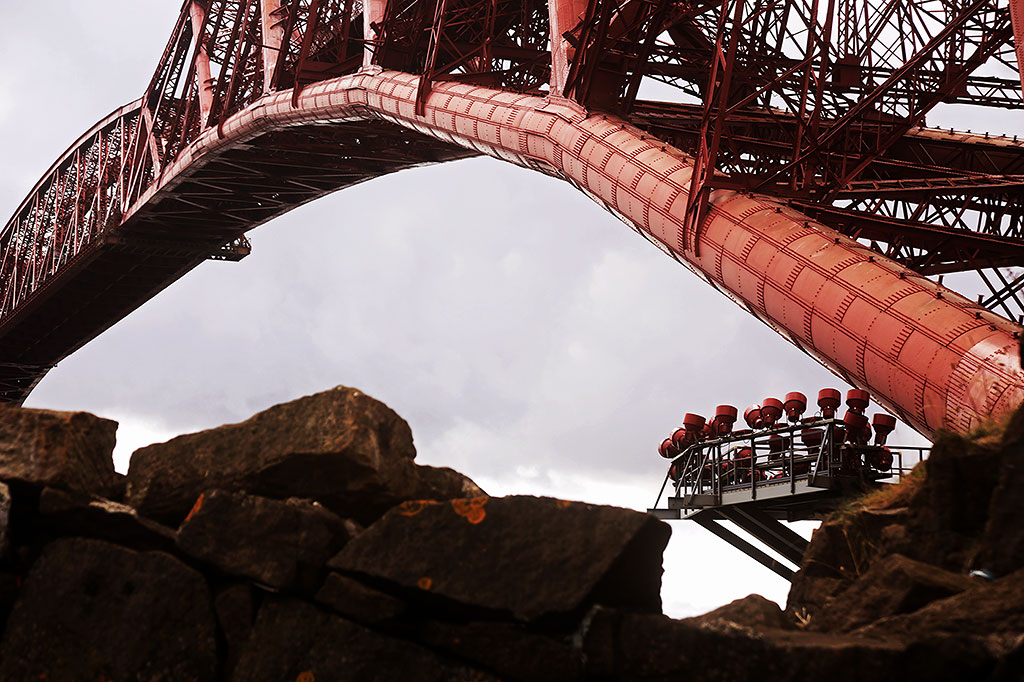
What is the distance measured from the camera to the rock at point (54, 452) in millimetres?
5527

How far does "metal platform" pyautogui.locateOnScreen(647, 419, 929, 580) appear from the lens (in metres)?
17.8

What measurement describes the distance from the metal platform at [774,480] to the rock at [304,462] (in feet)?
42.1

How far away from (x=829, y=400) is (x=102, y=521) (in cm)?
1499

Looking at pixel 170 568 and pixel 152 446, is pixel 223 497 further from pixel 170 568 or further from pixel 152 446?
pixel 152 446

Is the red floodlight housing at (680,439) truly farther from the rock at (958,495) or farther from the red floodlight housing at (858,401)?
the rock at (958,495)

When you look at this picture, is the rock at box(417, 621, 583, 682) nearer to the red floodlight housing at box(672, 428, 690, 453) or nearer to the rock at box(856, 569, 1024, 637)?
the rock at box(856, 569, 1024, 637)

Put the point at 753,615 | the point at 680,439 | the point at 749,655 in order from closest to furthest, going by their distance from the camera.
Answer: the point at 749,655
the point at 753,615
the point at 680,439

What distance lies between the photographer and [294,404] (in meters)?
5.71

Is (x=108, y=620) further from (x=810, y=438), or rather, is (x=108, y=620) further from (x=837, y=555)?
(x=810, y=438)

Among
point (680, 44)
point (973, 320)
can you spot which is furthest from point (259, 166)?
point (973, 320)

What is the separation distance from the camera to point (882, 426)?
725 inches

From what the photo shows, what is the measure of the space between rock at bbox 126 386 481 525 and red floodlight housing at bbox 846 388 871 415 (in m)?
13.9

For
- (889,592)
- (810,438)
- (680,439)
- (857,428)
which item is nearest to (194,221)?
(680,439)

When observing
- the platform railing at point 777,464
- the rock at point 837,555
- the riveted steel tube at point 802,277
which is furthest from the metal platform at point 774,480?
the rock at point 837,555
